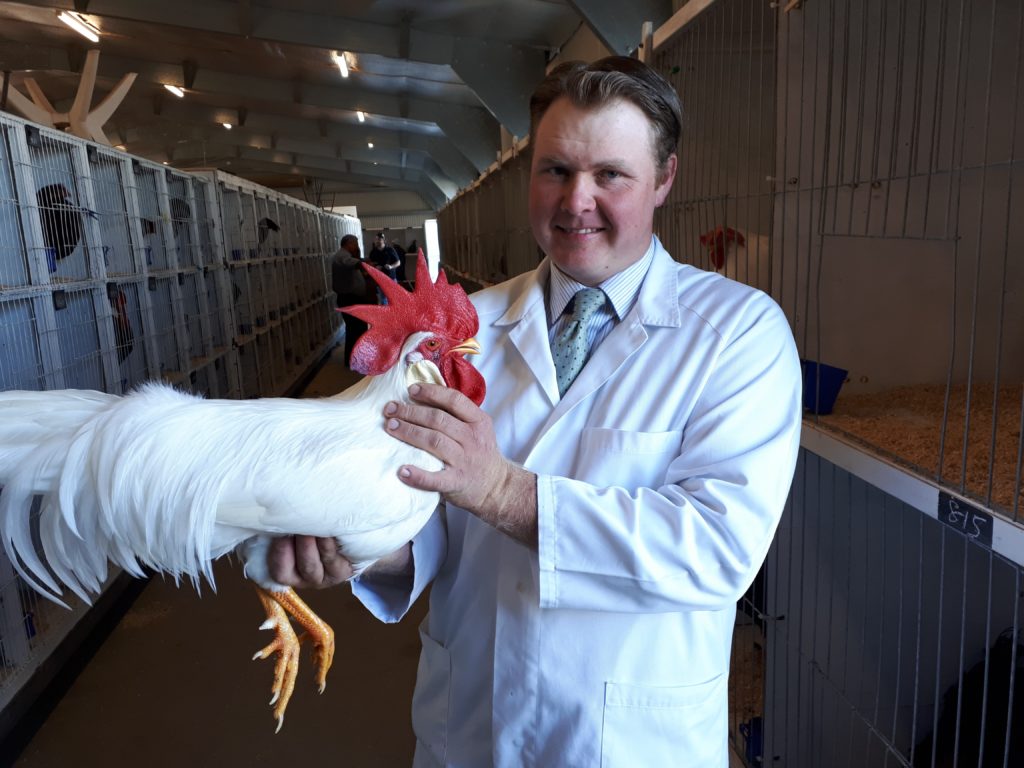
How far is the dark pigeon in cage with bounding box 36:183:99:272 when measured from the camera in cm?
382

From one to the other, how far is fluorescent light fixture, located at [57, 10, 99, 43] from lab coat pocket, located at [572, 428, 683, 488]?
29.6 ft

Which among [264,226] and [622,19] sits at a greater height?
[622,19]

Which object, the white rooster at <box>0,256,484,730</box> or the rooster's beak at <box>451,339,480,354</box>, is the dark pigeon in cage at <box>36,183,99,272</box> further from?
the rooster's beak at <box>451,339,480,354</box>

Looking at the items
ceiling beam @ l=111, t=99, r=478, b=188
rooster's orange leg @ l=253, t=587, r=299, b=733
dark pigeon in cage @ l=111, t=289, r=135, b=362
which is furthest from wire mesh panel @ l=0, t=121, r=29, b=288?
ceiling beam @ l=111, t=99, r=478, b=188

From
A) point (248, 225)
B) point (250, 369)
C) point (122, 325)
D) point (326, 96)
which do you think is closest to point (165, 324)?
point (122, 325)

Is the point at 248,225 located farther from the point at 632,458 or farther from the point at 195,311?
the point at 632,458

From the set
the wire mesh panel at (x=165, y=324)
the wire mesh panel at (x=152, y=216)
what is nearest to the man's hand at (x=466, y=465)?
Answer: the wire mesh panel at (x=165, y=324)

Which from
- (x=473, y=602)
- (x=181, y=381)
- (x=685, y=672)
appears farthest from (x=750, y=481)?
(x=181, y=381)

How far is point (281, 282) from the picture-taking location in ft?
35.0

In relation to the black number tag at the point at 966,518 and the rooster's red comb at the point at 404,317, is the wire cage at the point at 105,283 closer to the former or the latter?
the rooster's red comb at the point at 404,317

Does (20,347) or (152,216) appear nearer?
(20,347)

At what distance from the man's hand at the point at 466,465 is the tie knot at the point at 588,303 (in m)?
0.46

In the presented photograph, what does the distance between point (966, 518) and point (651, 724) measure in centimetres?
75

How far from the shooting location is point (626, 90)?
138 cm
